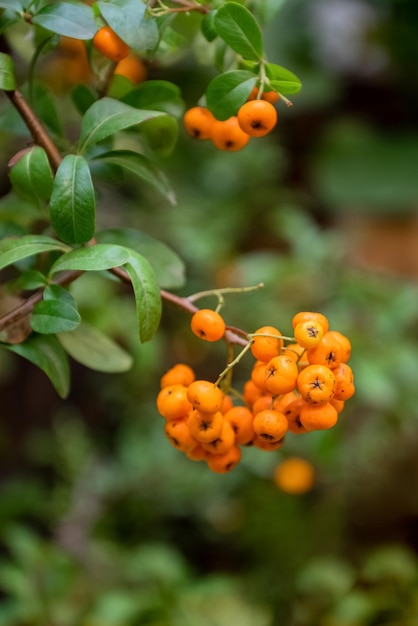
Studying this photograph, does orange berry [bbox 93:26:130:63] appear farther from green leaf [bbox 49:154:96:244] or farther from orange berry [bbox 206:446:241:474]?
orange berry [bbox 206:446:241:474]

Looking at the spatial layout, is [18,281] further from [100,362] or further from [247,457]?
[247,457]

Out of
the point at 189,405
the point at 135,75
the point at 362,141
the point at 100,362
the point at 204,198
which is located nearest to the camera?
the point at 189,405

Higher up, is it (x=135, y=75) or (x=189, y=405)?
(x=189, y=405)

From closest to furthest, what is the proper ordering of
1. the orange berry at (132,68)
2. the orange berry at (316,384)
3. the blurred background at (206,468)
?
the orange berry at (316,384) < the blurred background at (206,468) < the orange berry at (132,68)

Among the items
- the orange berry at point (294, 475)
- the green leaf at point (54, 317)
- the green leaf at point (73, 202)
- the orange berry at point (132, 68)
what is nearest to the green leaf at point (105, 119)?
the green leaf at point (73, 202)

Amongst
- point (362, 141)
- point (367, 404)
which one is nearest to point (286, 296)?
point (367, 404)

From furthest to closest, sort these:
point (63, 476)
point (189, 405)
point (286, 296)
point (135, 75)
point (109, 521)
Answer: point (286, 296) < point (63, 476) < point (109, 521) < point (135, 75) < point (189, 405)

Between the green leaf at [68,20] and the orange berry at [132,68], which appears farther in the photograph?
the orange berry at [132,68]

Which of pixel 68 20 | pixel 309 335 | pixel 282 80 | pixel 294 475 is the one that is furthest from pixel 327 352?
pixel 294 475

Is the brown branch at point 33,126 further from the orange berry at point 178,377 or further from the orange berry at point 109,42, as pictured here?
the orange berry at point 178,377
